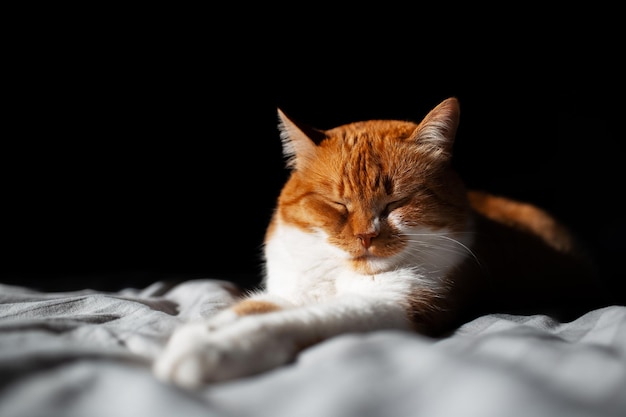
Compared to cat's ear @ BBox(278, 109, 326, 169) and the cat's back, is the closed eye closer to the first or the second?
cat's ear @ BBox(278, 109, 326, 169)

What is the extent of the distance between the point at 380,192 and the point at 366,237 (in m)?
0.14

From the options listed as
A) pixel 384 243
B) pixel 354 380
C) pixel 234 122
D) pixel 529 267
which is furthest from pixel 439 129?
pixel 234 122

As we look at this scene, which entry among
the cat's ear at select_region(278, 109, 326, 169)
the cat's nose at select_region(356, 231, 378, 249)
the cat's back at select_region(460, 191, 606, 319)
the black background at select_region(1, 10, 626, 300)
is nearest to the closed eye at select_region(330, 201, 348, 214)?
the cat's nose at select_region(356, 231, 378, 249)

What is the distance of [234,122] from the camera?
2.89 m

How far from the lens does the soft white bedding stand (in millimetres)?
826

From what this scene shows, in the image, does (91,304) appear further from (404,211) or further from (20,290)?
(404,211)

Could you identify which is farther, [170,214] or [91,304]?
[170,214]

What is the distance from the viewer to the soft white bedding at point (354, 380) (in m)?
0.83

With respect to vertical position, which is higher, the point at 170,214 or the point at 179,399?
the point at 179,399

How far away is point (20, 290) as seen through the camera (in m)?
2.00

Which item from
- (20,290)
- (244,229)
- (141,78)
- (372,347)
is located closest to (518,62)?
(244,229)

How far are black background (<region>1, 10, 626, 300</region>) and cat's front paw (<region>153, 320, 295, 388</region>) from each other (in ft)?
5.70

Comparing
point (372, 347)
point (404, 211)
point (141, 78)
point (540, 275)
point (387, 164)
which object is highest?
point (141, 78)

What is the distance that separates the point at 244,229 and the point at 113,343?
1.77 meters
